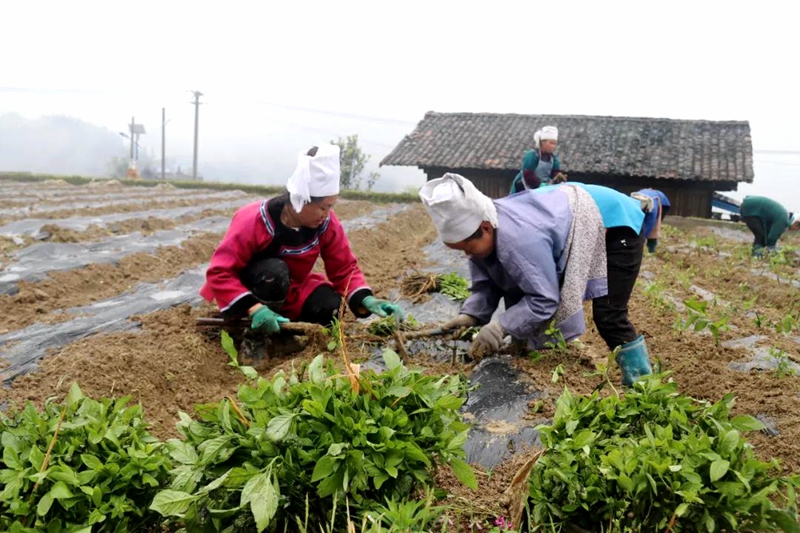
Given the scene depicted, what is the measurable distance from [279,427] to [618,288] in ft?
6.29

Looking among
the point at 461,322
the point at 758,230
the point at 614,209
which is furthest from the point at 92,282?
the point at 758,230

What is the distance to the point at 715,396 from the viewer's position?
286 centimetres

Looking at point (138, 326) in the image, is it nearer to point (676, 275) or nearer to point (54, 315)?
point (54, 315)

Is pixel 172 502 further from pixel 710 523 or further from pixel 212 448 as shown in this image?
pixel 710 523

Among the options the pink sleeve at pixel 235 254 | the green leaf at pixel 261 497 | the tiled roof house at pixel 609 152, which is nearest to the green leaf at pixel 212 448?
the green leaf at pixel 261 497

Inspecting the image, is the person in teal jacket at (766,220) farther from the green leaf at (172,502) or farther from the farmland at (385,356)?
the green leaf at (172,502)

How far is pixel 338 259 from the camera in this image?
13.1ft

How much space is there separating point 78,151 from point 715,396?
108 metres

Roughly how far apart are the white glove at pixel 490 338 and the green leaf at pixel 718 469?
5.22ft

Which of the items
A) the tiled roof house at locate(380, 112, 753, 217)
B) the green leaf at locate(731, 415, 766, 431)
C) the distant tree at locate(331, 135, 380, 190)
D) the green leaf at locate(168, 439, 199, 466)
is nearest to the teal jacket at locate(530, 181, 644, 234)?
the green leaf at locate(731, 415, 766, 431)

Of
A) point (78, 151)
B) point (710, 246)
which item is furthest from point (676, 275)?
point (78, 151)

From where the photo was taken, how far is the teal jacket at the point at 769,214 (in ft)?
26.8

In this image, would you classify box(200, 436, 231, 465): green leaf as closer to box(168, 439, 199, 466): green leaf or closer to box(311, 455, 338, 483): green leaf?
box(168, 439, 199, 466): green leaf

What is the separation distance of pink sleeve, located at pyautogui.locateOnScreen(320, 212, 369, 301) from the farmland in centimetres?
29
